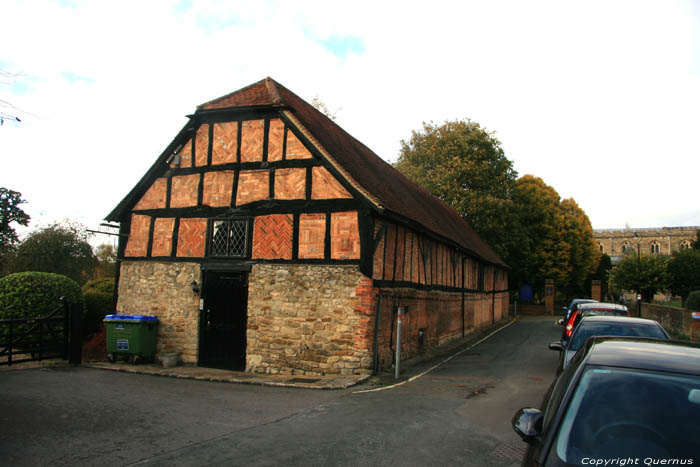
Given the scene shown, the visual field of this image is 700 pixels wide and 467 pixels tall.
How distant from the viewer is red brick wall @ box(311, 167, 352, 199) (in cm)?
1228

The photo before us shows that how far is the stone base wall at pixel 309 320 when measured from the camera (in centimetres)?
1162

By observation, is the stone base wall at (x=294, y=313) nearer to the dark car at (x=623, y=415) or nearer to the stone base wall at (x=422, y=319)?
the stone base wall at (x=422, y=319)

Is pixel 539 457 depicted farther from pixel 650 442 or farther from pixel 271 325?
pixel 271 325

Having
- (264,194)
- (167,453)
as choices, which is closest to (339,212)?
(264,194)

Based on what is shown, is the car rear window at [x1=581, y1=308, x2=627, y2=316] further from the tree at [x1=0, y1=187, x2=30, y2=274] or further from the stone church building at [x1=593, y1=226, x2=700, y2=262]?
the stone church building at [x1=593, y1=226, x2=700, y2=262]

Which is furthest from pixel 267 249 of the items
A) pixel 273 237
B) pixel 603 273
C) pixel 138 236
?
pixel 603 273

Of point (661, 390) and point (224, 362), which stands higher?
point (661, 390)

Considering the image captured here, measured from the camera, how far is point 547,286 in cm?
4084

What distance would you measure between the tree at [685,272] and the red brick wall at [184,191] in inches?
1527

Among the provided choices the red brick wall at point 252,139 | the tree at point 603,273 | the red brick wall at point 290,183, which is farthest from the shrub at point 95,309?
the tree at point 603,273

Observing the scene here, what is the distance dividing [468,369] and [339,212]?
5228 millimetres

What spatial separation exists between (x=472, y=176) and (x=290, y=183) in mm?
24460

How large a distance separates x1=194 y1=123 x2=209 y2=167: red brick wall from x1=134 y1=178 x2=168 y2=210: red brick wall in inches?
50.1

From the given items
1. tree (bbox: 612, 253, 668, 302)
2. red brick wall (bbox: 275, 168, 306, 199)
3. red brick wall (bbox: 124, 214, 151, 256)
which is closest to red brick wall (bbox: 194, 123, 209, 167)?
red brick wall (bbox: 124, 214, 151, 256)
